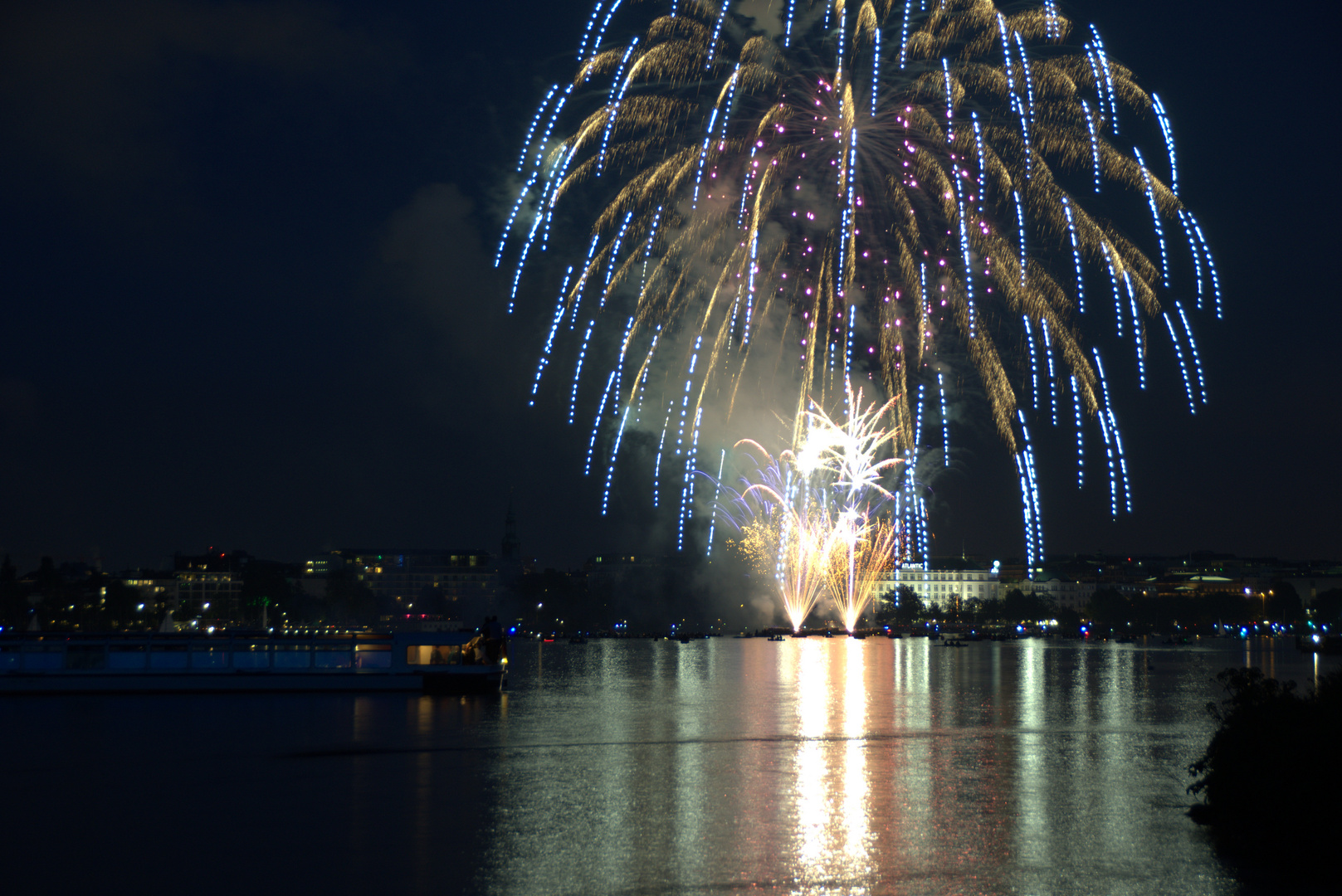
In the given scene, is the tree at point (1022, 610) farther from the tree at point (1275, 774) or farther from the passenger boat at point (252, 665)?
the tree at point (1275, 774)

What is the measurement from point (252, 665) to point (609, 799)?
32.4m

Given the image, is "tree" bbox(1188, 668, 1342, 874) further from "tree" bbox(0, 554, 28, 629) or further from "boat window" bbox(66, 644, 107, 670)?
"tree" bbox(0, 554, 28, 629)

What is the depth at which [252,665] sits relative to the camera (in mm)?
44938

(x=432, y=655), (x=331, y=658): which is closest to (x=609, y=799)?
(x=432, y=655)

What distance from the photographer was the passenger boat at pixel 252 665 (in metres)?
43.0

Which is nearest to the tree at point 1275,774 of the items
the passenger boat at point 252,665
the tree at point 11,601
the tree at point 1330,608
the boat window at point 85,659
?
the passenger boat at point 252,665

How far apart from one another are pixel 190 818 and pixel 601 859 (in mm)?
6791

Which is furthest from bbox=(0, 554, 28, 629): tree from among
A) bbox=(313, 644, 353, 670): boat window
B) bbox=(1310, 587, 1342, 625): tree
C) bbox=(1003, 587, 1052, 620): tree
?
bbox=(1310, 587, 1342, 625): tree

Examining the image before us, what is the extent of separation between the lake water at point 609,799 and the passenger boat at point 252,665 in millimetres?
7198

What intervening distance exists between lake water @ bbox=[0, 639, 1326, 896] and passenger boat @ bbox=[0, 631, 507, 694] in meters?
7.20

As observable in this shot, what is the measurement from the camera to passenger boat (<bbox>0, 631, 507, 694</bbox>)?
43.0 metres

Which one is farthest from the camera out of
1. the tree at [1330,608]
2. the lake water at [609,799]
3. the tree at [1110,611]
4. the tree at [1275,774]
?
the tree at [1110,611]

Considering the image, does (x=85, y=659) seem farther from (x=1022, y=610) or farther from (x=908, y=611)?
(x=1022, y=610)

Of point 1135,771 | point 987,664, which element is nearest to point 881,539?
point 987,664
